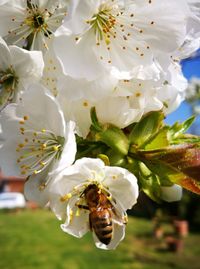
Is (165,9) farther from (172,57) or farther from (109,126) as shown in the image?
(109,126)

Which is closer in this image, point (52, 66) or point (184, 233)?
point (52, 66)

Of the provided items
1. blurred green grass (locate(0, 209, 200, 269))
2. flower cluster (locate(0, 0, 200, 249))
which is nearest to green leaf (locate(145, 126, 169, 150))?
flower cluster (locate(0, 0, 200, 249))

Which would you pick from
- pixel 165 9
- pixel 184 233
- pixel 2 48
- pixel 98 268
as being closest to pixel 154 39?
pixel 165 9

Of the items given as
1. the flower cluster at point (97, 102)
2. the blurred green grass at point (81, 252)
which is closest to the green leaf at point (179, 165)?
the flower cluster at point (97, 102)

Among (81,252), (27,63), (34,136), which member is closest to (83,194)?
(34,136)

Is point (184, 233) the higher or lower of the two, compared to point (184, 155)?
lower

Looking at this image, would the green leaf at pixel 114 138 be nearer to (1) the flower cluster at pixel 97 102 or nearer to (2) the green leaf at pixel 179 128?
(1) the flower cluster at pixel 97 102
